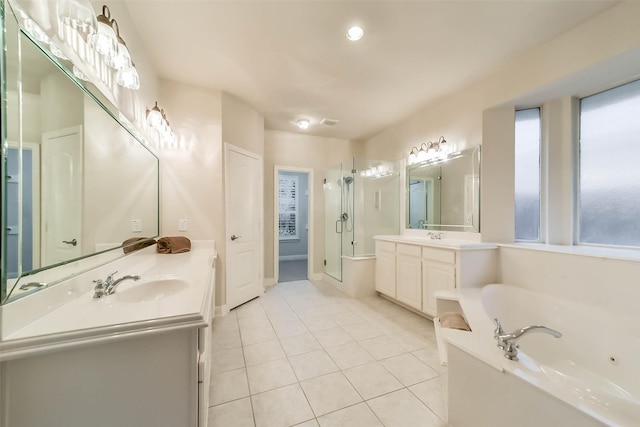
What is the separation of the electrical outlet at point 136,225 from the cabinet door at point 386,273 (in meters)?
2.80

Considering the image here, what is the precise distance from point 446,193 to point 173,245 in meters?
3.27

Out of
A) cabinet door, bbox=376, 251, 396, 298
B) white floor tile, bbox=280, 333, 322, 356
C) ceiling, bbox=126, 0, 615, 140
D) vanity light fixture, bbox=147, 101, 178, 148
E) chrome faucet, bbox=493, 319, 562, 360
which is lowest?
white floor tile, bbox=280, 333, 322, 356

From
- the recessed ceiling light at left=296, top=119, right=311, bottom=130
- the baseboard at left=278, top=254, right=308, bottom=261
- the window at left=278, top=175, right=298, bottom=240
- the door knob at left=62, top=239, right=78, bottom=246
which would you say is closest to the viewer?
the door knob at left=62, top=239, right=78, bottom=246

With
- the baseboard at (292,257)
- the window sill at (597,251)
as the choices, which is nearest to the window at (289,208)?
the baseboard at (292,257)

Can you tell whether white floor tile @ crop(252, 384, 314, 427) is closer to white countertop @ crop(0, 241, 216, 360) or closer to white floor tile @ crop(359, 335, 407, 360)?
white floor tile @ crop(359, 335, 407, 360)

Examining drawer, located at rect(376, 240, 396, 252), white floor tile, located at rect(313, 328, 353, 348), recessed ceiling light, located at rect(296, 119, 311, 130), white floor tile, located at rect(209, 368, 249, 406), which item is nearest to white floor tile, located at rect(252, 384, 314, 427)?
white floor tile, located at rect(209, 368, 249, 406)

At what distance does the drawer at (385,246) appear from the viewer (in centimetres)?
313

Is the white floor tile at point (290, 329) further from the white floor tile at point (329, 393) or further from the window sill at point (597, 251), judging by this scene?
the window sill at point (597, 251)

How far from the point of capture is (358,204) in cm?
372

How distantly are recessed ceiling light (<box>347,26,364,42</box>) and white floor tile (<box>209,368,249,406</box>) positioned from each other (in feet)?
9.26

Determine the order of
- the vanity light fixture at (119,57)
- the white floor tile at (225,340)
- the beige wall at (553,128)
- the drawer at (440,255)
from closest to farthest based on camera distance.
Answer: the vanity light fixture at (119,57) → the beige wall at (553,128) → the white floor tile at (225,340) → the drawer at (440,255)

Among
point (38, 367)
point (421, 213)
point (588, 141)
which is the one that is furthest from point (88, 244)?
point (588, 141)

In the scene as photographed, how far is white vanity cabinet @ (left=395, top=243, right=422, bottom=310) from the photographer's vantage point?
2.69 meters

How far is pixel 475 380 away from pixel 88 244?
2.13 metres
